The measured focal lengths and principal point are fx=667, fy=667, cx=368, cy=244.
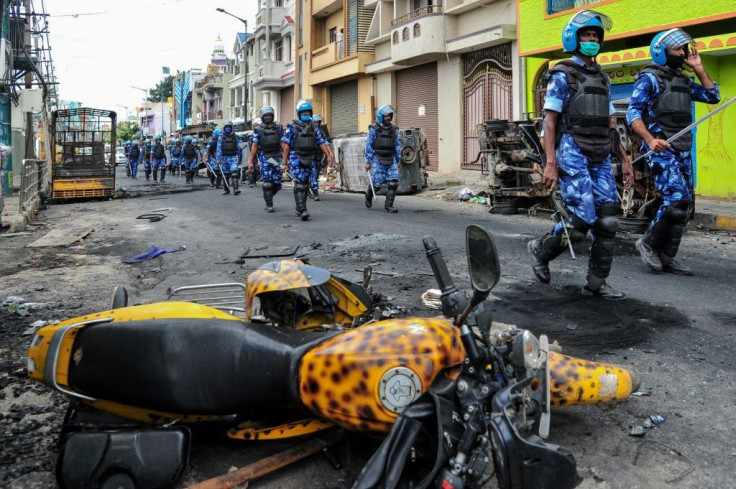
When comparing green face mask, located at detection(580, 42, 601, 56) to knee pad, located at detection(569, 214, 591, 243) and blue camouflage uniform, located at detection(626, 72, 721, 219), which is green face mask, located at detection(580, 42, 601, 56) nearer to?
blue camouflage uniform, located at detection(626, 72, 721, 219)

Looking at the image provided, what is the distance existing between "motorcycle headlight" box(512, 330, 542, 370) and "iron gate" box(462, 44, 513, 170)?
18.6m

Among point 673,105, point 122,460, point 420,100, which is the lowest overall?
point 122,460

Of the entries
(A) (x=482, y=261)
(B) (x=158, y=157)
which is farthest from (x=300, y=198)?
(B) (x=158, y=157)

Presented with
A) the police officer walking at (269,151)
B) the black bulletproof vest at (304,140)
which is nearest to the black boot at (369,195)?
the black bulletproof vest at (304,140)

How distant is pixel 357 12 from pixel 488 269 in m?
29.8

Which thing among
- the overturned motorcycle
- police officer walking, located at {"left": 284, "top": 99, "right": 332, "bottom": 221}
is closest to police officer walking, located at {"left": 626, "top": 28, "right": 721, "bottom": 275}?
the overturned motorcycle

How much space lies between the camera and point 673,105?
18.3 feet

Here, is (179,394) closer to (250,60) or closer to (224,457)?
(224,457)

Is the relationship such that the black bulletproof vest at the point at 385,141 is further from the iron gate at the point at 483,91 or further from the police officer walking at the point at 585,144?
the iron gate at the point at 483,91

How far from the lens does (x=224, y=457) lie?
2.58m

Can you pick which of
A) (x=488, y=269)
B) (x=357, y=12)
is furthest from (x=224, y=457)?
(x=357, y=12)

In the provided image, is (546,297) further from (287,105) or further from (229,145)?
(287,105)

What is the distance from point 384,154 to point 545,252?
24.1 ft

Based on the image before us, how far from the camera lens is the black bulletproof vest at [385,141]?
12.3 m
